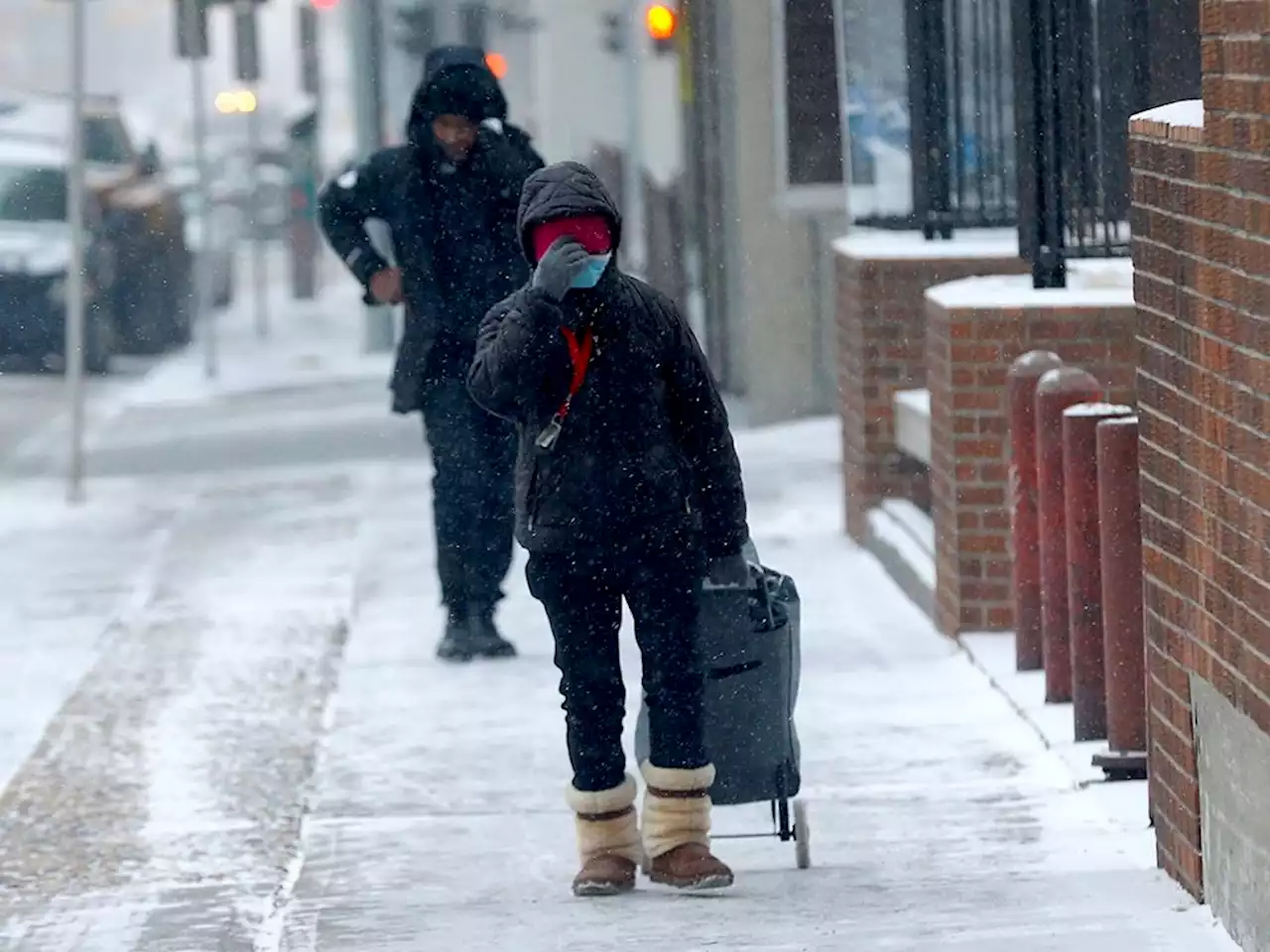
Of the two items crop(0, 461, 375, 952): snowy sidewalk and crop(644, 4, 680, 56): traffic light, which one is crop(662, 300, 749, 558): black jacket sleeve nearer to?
crop(0, 461, 375, 952): snowy sidewalk

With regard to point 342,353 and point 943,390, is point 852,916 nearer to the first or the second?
point 943,390

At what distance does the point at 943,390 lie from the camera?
8.59 m

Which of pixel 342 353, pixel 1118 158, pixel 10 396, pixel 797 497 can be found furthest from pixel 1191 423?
pixel 342 353

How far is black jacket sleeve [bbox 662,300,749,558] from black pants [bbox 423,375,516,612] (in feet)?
9.59

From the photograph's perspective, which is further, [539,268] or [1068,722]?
[1068,722]

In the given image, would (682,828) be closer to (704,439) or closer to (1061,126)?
(704,439)

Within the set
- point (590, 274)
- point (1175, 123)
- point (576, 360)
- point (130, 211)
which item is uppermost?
point (130, 211)

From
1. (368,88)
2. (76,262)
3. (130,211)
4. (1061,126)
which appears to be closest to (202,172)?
(368,88)

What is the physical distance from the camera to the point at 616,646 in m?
5.76

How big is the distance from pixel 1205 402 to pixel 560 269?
4.04 ft

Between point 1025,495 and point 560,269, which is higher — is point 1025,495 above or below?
below

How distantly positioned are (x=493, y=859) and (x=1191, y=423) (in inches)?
73.2

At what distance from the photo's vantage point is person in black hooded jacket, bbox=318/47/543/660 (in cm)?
837

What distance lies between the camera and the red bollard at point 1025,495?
7.61 m
